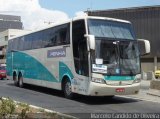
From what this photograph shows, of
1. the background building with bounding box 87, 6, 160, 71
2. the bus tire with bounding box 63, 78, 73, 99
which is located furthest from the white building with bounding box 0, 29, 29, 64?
the bus tire with bounding box 63, 78, 73, 99

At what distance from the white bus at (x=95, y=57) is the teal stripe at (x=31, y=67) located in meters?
1.15

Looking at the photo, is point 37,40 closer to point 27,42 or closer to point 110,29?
point 27,42

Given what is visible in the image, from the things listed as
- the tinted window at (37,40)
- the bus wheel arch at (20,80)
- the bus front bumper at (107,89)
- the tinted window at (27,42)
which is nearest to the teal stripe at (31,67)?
the bus wheel arch at (20,80)

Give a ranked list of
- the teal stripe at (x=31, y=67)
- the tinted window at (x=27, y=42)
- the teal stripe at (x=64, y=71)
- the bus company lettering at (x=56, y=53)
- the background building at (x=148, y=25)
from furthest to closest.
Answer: the background building at (x=148, y=25) < the tinted window at (x=27, y=42) < the teal stripe at (x=31, y=67) < the bus company lettering at (x=56, y=53) < the teal stripe at (x=64, y=71)

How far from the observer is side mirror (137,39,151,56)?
1828 centimetres

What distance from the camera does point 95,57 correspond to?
677 inches

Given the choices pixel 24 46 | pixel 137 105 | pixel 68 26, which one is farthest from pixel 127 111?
pixel 24 46

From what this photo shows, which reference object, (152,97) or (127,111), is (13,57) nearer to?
(152,97)

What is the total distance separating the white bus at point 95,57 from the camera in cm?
1725

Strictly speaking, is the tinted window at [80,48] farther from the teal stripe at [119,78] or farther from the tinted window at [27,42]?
the tinted window at [27,42]

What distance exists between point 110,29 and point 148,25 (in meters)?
54.2

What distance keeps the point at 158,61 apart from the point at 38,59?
48414 mm

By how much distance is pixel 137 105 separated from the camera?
17.1 metres

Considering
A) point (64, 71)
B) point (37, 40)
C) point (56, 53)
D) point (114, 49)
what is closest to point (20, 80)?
point (37, 40)
